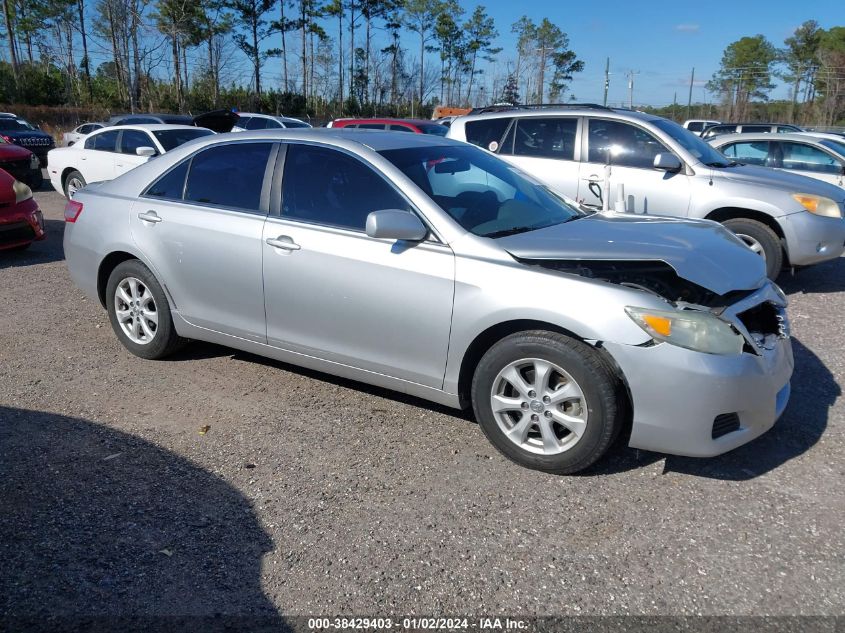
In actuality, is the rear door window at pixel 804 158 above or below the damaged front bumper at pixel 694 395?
above

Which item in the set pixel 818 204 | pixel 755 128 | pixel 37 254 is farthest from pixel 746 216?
pixel 755 128

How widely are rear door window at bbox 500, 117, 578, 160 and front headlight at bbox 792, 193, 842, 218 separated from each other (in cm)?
238

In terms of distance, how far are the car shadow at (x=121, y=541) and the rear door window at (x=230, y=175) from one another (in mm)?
1641

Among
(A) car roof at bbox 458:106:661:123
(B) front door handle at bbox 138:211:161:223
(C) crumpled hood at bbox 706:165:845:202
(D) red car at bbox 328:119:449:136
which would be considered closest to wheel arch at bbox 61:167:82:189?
(D) red car at bbox 328:119:449:136

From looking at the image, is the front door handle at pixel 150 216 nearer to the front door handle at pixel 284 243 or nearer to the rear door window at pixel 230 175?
the rear door window at pixel 230 175

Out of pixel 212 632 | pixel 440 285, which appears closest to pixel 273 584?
pixel 212 632

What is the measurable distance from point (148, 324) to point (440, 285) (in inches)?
98.6

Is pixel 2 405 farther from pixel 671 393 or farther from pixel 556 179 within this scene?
pixel 556 179

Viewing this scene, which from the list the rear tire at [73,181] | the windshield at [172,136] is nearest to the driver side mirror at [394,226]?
the windshield at [172,136]

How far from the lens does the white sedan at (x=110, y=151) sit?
484 inches

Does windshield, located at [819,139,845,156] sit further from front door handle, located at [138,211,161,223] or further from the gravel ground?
front door handle, located at [138,211,161,223]

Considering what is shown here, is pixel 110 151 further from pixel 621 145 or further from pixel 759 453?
pixel 759 453

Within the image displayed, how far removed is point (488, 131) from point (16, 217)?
5.75 m

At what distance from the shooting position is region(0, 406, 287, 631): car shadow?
2621 millimetres
